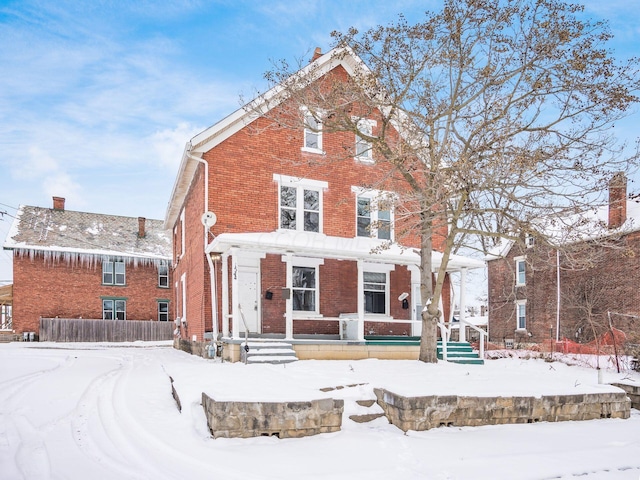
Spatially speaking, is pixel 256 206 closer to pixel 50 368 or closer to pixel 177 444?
pixel 50 368

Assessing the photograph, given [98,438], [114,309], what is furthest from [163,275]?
[98,438]

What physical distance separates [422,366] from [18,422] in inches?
328

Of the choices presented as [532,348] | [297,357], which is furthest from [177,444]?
[532,348]

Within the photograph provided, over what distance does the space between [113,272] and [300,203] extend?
20436 millimetres

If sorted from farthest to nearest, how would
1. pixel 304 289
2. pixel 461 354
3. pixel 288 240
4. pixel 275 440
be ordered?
pixel 304 289
pixel 461 354
pixel 288 240
pixel 275 440

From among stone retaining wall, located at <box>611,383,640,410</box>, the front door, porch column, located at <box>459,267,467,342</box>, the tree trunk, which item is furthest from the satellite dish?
stone retaining wall, located at <box>611,383,640,410</box>

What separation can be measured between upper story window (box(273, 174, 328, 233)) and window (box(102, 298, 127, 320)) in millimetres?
20297

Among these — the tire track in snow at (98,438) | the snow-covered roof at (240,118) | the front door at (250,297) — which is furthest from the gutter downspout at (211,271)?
the tire track in snow at (98,438)

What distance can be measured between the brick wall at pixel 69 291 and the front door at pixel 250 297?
65.3 ft

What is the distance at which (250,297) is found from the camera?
15.2 meters

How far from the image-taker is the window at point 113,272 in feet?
105

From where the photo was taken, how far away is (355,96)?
1213cm

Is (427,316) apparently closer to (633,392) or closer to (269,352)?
(269,352)

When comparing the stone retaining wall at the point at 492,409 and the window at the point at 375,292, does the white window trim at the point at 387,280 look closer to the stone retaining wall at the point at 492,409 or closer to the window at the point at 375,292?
the window at the point at 375,292
